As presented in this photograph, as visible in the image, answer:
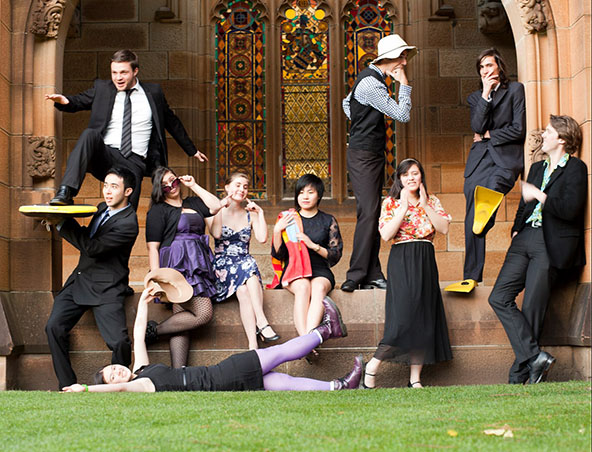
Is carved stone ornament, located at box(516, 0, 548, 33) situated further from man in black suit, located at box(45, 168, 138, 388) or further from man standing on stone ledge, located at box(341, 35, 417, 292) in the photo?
man in black suit, located at box(45, 168, 138, 388)

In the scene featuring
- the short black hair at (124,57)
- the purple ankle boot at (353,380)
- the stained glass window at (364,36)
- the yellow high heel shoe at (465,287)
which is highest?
the stained glass window at (364,36)

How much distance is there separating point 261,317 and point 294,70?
16.9 feet

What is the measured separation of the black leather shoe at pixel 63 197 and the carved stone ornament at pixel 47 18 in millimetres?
1632

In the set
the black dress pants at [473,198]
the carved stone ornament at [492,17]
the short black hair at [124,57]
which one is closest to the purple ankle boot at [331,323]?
the black dress pants at [473,198]

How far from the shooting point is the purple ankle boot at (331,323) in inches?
261

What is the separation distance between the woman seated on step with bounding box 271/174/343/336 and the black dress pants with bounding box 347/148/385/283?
200 mm

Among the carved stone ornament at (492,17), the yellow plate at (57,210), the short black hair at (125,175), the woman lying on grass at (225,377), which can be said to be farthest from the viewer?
the carved stone ornament at (492,17)

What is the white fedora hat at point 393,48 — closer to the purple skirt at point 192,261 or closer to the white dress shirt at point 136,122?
the white dress shirt at point 136,122

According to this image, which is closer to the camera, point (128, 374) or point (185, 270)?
point (128, 374)

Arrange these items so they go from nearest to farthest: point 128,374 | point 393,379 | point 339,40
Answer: point 128,374
point 393,379
point 339,40

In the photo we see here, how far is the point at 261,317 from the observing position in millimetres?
7109

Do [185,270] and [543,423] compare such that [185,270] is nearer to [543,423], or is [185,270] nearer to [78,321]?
[78,321]

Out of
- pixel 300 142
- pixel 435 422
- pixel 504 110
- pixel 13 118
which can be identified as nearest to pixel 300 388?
pixel 435 422

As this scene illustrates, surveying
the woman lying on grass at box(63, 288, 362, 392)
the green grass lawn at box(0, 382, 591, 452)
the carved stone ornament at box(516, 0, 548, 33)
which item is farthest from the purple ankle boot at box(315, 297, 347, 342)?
the carved stone ornament at box(516, 0, 548, 33)
